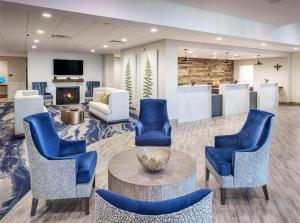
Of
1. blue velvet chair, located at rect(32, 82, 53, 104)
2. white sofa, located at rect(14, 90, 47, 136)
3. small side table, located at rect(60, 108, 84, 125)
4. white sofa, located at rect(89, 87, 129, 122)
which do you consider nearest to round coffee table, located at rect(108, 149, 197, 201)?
white sofa, located at rect(14, 90, 47, 136)

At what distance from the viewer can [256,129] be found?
3.23 metres

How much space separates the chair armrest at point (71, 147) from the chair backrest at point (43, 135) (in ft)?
0.26

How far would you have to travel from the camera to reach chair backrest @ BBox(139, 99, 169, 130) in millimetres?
4793

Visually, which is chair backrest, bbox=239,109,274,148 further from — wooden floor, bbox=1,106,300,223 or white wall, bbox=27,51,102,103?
white wall, bbox=27,51,102,103

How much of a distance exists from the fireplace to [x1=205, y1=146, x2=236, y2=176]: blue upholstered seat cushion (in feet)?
35.0

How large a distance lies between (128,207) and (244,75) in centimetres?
1647

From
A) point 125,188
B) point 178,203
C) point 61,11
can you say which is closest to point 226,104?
point 61,11

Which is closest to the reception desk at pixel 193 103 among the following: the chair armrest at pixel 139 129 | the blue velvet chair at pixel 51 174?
the chair armrest at pixel 139 129

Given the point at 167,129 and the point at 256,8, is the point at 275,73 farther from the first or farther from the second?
the point at 167,129

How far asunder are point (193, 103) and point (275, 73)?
7667 millimetres

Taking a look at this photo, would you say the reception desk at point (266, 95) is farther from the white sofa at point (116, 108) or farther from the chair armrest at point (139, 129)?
the chair armrest at point (139, 129)

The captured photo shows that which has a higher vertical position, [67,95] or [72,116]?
[67,95]

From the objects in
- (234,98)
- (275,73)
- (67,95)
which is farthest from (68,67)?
(275,73)

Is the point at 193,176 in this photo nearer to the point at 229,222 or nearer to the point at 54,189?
the point at 229,222
